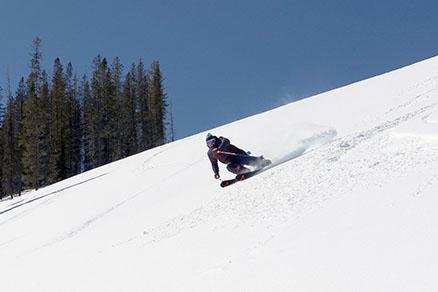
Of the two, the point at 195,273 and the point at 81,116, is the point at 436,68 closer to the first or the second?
the point at 195,273

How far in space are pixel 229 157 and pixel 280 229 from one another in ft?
17.1

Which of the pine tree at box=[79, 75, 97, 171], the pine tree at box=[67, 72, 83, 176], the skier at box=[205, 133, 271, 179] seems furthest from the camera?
the pine tree at box=[67, 72, 83, 176]

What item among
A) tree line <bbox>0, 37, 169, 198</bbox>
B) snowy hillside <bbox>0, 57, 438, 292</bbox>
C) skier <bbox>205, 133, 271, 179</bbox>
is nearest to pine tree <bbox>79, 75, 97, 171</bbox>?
tree line <bbox>0, 37, 169, 198</bbox>

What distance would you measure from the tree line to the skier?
3097 centimetres

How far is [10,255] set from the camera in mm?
9375

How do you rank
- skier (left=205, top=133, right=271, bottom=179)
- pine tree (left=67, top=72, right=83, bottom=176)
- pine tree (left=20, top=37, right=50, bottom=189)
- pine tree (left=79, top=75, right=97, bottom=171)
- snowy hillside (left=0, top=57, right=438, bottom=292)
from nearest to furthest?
snowy hillside (left=0, top=57, right=438, bottom=292)
skier (left=205, top=133, right=271, bottom=179)
pine tree (left=20, top=37, right=50, bottom=189)
pine tree (left=79, top=75, right=97, bottom=171)
pine tree (left=67, top=72, right=83, bottom=176)

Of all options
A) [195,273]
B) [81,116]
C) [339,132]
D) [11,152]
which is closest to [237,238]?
[195,273]

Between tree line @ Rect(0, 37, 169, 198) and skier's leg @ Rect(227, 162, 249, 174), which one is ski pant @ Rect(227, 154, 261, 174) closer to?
skier's leg @ Rect(227, 162, 249, 174)

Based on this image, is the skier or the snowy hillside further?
the skier

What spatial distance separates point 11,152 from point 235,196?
3732 cm

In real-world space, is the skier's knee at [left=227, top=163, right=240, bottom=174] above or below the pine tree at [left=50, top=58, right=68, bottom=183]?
below

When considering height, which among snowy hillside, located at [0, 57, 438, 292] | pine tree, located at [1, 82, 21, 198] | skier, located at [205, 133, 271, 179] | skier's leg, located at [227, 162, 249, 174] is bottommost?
snowy hillside, located at [0, 57, 438, 292]

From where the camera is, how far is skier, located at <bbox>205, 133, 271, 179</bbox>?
9555mm

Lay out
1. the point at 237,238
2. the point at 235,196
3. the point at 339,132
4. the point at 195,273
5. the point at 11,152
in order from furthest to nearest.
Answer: the point at 11,152
the point at 339,132
the point at 235,196
the point at 237,238
the point at 195,273
